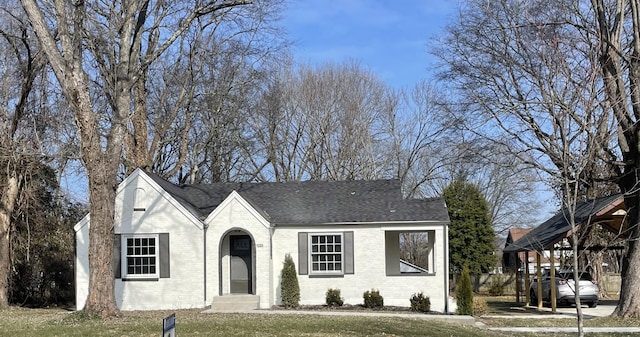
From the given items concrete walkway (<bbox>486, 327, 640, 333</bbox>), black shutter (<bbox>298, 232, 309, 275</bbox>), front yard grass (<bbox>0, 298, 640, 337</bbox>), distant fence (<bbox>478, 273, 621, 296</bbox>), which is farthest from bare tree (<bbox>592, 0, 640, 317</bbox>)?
distant fence (<bbox>478, 273, 621, 296</bbox>)

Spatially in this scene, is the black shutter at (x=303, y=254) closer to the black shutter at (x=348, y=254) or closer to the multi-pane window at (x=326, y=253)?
A: the multi-pane window at (x=326, y=253)

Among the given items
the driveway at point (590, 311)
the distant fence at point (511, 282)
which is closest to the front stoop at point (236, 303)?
the driveway at point (590, 311)

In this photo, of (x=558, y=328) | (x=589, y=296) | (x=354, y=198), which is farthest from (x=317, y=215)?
(x=589, y=296)

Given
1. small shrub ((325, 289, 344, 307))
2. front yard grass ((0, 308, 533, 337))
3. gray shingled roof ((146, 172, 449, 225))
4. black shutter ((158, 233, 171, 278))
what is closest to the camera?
front yard grass ((0, 308, 533, 337))

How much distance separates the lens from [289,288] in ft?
72.7

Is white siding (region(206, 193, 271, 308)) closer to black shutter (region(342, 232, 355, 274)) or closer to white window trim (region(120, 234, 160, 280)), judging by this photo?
white window trim (region(120, 234, 160, 280))

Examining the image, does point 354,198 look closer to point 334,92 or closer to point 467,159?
point 467,159

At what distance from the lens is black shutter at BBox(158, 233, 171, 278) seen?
21.9 meters

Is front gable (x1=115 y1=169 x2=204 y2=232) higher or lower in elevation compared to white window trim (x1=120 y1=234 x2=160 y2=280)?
higher

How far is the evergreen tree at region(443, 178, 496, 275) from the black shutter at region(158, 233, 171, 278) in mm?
20608

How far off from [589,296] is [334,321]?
13.2 m

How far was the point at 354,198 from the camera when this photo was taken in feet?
80.9

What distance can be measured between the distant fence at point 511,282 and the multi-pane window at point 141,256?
941 inches

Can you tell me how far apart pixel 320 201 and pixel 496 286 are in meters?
18.6
